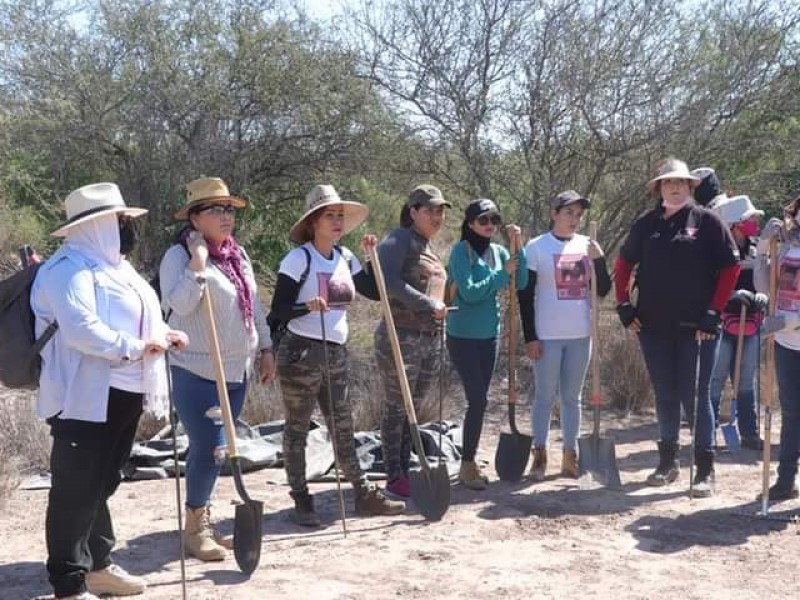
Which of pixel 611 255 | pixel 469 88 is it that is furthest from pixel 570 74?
pixel 611 255

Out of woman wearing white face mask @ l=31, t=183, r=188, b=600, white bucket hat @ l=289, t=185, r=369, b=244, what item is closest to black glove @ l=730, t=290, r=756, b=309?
white bucket hat @ l=289, t=185, r=369, b=244

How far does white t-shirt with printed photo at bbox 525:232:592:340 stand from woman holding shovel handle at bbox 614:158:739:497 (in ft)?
0.86

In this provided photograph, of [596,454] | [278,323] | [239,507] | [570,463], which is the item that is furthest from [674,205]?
[239,507]

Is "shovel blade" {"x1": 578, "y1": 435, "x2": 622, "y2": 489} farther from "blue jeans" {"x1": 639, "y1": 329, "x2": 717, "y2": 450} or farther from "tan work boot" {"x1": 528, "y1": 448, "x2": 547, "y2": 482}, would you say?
"blue jeans" {"x1": 639, "y1": 329, "x2": 717, "y2": 450}

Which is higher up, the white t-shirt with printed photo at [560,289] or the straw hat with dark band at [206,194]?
the straw hat with dark band at [206,194]

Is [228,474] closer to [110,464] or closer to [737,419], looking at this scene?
[110,464]

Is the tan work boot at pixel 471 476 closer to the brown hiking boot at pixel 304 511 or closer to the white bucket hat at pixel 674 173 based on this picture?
the brown hiking boot at pixel 304 511

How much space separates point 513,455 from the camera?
6738 mm

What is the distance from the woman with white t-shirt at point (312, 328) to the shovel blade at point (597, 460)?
1.86 metres

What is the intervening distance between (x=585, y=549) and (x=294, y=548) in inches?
60.5

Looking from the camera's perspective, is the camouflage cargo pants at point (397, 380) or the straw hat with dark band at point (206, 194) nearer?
the straw hat with dark band at point (206, 194)

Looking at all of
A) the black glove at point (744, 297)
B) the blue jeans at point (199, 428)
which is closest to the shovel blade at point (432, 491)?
the blue jeans at point (199, 428)

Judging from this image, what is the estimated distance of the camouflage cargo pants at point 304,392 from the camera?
552cm

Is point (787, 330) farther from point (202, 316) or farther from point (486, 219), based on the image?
point (202, 316)
